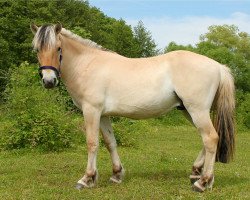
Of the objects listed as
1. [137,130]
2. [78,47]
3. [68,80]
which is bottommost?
[137,130]

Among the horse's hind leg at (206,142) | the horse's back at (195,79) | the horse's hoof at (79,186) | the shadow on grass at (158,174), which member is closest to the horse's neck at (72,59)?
the horse's back at (195,79)

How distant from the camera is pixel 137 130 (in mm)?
16578

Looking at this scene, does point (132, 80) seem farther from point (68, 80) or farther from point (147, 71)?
point (68, 80)

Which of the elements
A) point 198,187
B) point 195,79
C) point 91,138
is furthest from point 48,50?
point 198,187

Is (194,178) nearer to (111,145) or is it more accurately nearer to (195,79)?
(111,145)

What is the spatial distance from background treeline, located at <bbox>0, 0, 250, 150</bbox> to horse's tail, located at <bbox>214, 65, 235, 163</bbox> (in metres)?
7.25

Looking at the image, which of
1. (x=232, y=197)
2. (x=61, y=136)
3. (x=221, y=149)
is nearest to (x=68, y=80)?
(x=221, y=149)

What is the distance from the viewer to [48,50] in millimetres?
7449

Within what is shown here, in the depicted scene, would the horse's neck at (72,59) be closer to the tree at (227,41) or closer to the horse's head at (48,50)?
the horse's head at (48,50)

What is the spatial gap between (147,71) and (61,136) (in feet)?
23.1

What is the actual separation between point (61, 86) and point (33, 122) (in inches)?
169

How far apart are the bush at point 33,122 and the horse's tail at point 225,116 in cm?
711

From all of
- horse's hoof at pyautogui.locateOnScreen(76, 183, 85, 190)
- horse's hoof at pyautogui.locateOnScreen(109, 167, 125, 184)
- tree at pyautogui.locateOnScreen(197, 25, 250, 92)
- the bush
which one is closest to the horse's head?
horse's hoof at pyautogui.locateOnScreen(76, 183, 85, 190)

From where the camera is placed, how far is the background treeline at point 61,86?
551 inches
